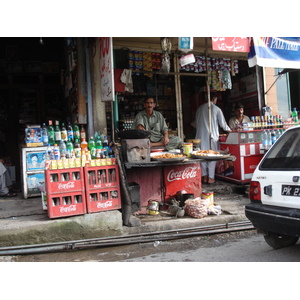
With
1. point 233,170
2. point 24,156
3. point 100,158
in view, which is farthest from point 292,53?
point 24,156

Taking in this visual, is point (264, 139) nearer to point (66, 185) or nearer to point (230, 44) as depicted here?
point (230, 44)

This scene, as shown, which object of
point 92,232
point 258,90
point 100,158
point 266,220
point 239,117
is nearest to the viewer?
point 266,220

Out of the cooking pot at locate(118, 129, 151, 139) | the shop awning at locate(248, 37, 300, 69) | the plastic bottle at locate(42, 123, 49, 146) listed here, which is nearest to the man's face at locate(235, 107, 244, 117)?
the shop awning at locate(248, 37, 300, 69)

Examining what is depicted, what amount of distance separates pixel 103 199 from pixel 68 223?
679 millimetres

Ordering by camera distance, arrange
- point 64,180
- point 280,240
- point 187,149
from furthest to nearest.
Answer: point 187,149, point 64,180, point 280,240

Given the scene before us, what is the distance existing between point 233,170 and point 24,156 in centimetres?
473

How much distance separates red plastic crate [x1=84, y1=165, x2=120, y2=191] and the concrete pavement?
1.47 ft

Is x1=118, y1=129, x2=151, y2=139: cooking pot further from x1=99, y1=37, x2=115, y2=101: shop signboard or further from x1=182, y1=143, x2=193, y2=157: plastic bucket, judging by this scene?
x1=182, y1=143, x2=193, y2=157: plastic bucket

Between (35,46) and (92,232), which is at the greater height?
(35,46)

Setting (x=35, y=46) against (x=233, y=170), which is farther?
(x=35, y=46)

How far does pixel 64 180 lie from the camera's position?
5016 mm

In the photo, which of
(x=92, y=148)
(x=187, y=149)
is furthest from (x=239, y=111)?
(x=92, y=148)

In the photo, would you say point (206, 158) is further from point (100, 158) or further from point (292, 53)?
point (292, 53)

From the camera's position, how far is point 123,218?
534 cm
